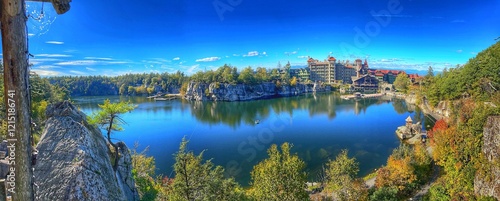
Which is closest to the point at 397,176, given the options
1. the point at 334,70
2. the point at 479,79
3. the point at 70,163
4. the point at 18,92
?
the point at 70,163

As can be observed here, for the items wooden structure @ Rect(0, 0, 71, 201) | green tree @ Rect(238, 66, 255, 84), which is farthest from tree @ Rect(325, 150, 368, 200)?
green tree @ Rect(238, 66, 255, 84)

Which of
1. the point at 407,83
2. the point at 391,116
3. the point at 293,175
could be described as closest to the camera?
the point at 293,175

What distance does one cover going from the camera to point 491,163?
8.74 meters

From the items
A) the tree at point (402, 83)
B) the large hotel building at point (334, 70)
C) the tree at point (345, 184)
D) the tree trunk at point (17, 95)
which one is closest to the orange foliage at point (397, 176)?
the tree at point (345, 184)

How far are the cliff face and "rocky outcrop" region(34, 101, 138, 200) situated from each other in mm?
47203

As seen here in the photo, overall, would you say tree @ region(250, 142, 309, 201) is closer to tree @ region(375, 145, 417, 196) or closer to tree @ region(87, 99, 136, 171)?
tree @ region(87, 99, 136, 171)

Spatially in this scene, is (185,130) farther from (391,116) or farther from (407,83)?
(407,83)

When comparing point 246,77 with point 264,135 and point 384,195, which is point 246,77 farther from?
point 384,195

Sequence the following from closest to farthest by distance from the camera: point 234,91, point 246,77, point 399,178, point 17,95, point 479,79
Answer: point 17,95
point 399,178
point 479,79
point 234,91
point 246,77

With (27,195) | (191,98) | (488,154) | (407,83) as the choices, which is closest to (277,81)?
(191,98)

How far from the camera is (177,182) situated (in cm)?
602

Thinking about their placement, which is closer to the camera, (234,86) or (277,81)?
(234,86)

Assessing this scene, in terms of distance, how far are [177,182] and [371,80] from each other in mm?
66873

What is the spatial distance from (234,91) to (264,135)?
29301 mm
